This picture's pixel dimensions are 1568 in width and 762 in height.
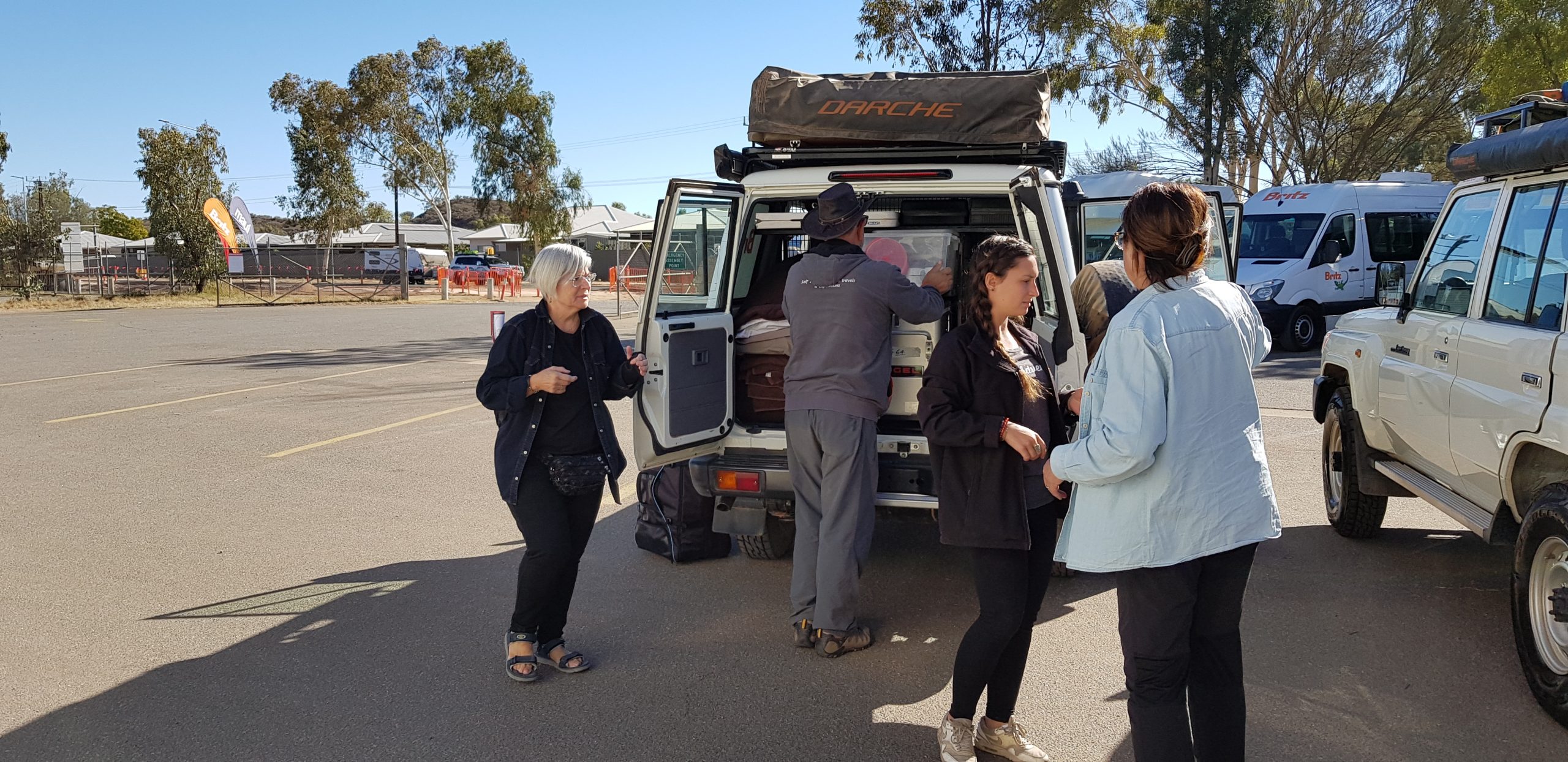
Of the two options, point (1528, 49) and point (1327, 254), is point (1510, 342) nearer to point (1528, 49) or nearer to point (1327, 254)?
point (1327, 254)

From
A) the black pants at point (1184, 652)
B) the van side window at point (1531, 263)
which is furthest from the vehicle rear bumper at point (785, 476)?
the van side window at point (1531, 263)

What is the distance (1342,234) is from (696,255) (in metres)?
14.6

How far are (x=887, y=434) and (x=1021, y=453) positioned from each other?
5.87 ft

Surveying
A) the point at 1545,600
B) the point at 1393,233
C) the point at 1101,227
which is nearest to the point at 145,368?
the point at 1101,227

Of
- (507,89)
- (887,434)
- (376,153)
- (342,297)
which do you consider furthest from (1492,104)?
(376,153)

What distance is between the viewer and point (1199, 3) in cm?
2866

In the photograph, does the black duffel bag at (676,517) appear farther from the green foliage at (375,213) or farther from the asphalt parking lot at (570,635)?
the green foliage at (375,213)

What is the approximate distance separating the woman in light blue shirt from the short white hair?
223cm

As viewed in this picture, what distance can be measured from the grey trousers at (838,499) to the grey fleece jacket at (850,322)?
2.9 inches

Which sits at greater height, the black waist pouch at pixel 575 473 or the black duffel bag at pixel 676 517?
the black waist pouch at pixel 575 473

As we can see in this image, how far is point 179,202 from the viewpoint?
38094 mm

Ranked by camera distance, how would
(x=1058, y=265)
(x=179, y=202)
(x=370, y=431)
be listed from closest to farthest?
(x=1058, y=265), (x=370, y=431), (x=179, y=202)

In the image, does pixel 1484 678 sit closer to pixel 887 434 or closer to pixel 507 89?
pixel 887 434

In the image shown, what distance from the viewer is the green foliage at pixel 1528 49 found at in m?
21.2
